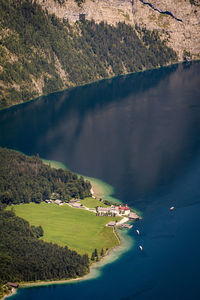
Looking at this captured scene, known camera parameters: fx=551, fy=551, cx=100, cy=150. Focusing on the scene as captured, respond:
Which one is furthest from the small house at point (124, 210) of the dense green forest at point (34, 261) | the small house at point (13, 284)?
the small house at point (13, 284)

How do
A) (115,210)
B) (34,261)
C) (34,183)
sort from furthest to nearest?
(34,183) < (115,210) < (34,261)

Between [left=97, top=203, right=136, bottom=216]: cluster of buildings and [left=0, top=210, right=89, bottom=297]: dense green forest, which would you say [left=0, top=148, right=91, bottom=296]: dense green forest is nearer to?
[left=0, top=210, right=89, bottom=297]: dense green forest

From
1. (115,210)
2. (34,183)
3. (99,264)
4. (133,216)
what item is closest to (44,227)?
(115,210)

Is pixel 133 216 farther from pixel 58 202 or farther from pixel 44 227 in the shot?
pixel 58 202

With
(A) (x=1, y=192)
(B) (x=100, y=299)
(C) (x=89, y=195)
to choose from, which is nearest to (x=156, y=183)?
(C) (x=89, y=195)

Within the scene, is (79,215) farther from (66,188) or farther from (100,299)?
(100,299)

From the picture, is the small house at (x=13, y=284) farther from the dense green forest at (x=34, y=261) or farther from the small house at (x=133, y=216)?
the small house at (x=133, y=216)
